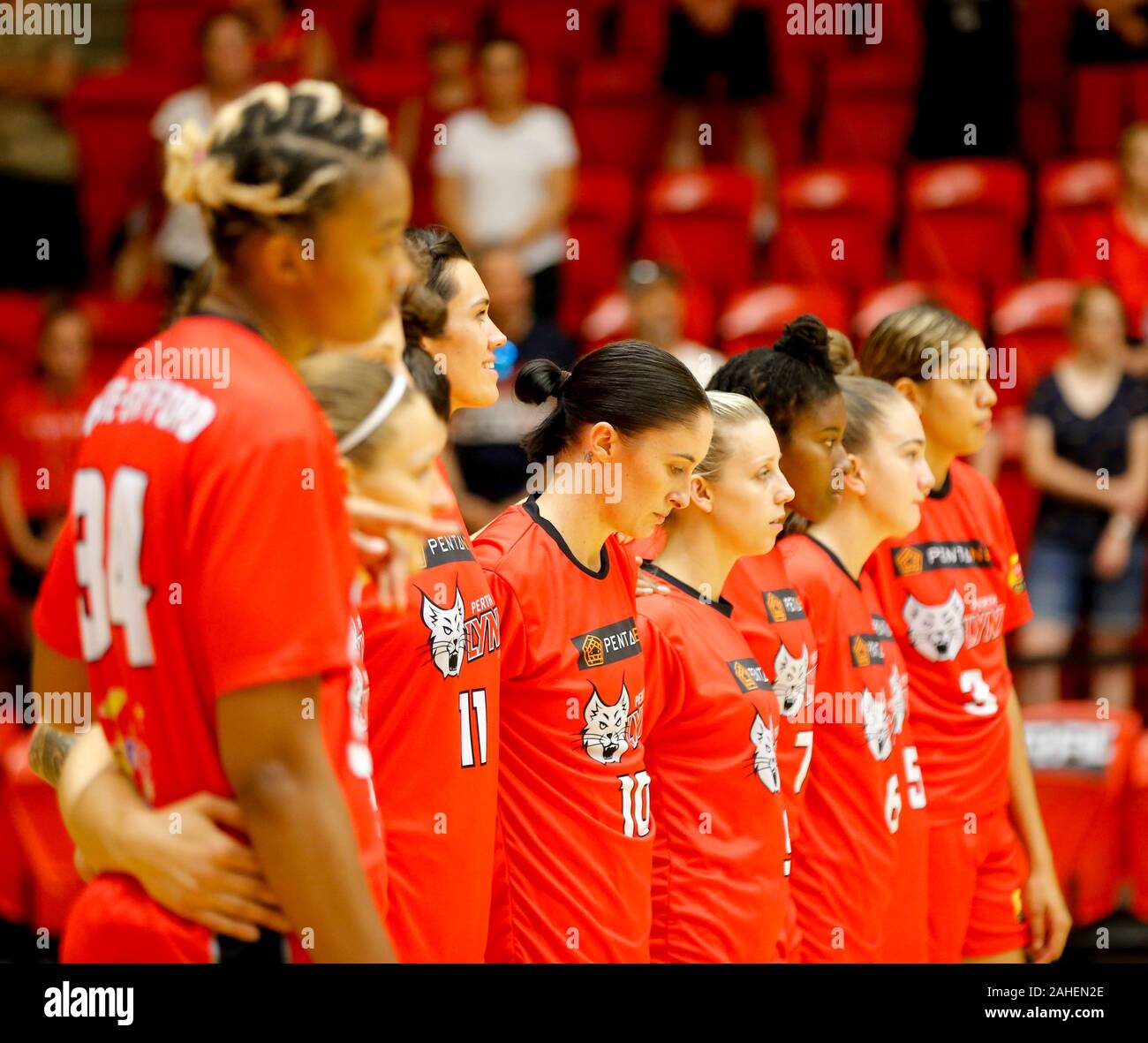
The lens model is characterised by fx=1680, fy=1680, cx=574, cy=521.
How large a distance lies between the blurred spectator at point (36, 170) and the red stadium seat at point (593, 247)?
2.27 meters

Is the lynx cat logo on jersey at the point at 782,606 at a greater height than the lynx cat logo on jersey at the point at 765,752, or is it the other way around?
the lynx cat logo on jersey at the point at 782,606

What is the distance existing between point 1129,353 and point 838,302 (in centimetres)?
115

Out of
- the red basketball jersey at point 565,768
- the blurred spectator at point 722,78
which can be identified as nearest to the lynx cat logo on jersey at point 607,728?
the red basketball jersey at point 565,768

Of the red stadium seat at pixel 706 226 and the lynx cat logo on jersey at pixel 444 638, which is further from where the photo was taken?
the red stadium seat at pixel 706 226

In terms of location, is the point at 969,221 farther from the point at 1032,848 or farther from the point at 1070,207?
the point at 1032,848

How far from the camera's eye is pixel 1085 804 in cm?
513

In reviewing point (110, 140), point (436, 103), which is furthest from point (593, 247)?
point (110, 140)

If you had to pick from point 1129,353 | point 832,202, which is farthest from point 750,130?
point 1129,353

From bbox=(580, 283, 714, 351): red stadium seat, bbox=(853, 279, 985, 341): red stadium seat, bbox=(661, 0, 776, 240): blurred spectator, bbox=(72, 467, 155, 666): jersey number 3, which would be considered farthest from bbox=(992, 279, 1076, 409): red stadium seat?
bbox=(72, 467, 155, 666): jersey number 3

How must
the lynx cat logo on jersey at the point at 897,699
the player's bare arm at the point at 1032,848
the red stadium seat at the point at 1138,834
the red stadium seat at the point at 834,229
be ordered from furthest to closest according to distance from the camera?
the red stadium seat at the point at 834,229, the red stadium seat at the point at 1138,834, the player's bare arm at the point at 1032,848, the lynx cat logo on jersey at the point at 897,699

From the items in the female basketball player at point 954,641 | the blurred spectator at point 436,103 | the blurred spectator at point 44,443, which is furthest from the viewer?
the blurred spectator at point 436,103

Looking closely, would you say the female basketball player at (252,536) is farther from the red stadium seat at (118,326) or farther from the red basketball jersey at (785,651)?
the red stadium seat at (118,326)

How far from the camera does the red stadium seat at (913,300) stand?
640 cm
